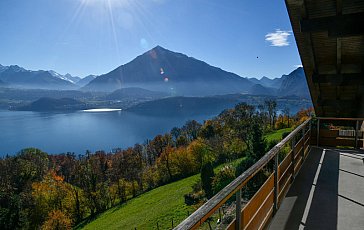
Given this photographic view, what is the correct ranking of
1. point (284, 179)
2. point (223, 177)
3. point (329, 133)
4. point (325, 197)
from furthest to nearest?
point (223, 177)
point (329, 133)
point (284, 179)
point (325, 197)

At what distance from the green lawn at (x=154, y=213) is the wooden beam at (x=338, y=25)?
1925 cm

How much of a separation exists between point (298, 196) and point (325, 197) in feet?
1.37

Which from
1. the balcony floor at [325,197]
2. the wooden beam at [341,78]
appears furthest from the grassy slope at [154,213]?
the wooden beam at [341,78]

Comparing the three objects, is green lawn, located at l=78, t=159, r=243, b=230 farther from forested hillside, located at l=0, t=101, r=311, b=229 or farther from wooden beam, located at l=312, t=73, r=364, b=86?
wooden beam, located at l=312, t=73, r=364, b=86

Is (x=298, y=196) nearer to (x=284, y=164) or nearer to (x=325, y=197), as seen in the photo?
(x=325, y=197)

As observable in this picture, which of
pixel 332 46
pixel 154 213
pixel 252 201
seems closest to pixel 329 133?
pixel 332 46

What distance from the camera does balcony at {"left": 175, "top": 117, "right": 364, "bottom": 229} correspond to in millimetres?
2156

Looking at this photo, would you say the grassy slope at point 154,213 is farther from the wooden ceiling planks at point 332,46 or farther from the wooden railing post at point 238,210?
the wooden railing post at point 238,210

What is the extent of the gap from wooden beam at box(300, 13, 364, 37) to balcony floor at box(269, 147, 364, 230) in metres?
2.62

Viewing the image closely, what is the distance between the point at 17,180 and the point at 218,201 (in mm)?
49280

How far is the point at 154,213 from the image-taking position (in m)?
25.0

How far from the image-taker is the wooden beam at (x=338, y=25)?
13.1ft

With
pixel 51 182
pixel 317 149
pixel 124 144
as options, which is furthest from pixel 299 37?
pixel 124 144

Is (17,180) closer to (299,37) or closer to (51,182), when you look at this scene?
(51,182)
